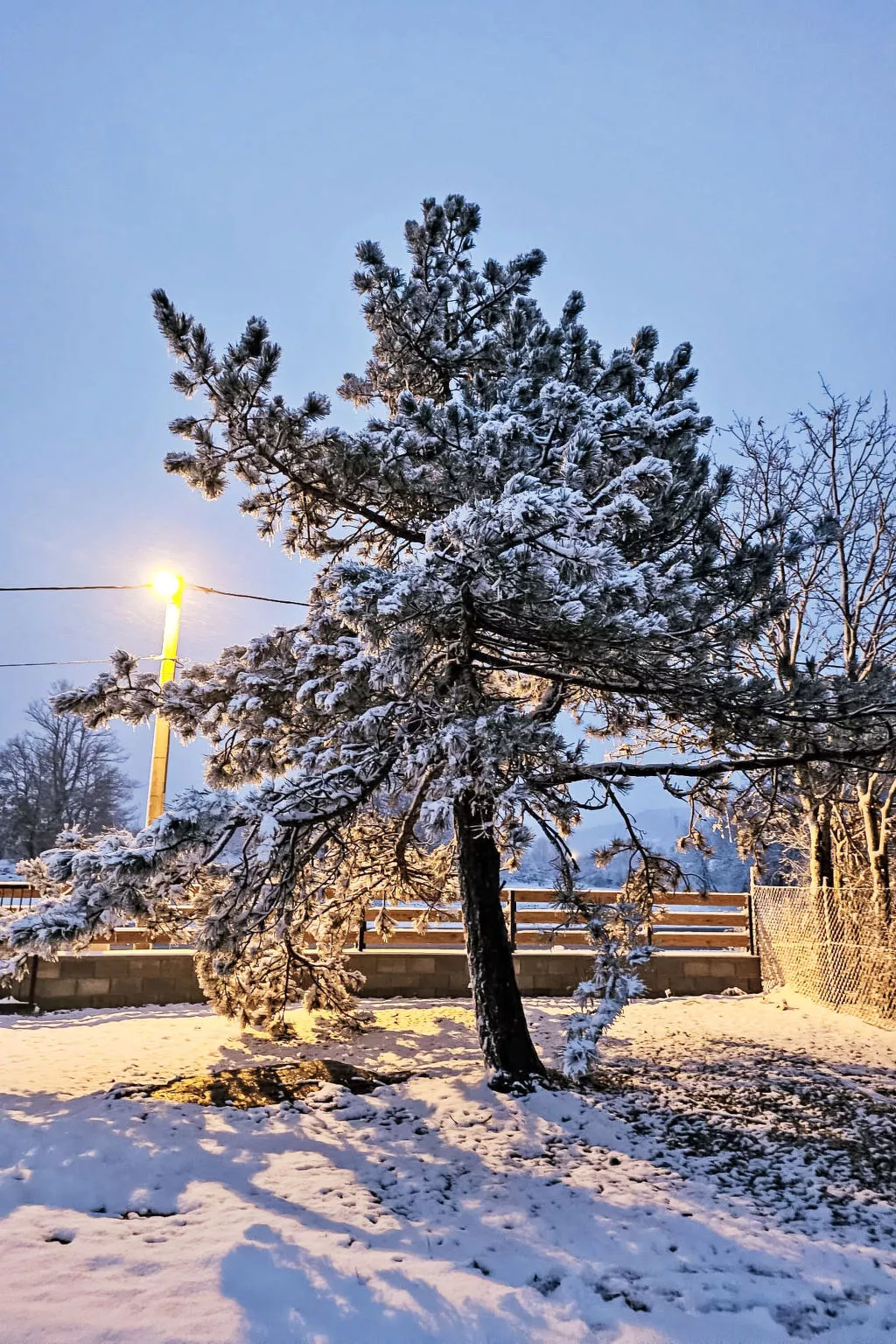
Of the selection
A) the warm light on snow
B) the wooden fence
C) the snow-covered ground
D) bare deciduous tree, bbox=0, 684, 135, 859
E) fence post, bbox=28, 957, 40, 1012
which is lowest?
the snow-covered ground

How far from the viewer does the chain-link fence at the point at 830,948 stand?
29.5 feet

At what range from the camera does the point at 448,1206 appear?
4402 millimetres

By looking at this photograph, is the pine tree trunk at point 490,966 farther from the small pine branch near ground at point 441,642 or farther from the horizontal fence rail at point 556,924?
the horizontal fence rail at point 556,924

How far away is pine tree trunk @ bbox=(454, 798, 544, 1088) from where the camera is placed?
6465mm

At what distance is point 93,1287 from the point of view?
10.5 feet

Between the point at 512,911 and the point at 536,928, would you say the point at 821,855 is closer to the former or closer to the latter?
the point at 536,928

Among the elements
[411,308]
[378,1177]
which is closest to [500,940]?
[378,1177]

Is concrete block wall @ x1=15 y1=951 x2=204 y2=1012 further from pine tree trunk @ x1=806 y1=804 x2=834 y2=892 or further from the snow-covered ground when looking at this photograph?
pine tree trunk @ x1=806 y1=804 x2=834 y2=892

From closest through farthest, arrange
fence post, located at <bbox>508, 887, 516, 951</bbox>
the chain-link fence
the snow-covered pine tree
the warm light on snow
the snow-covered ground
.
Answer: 1. the snow-covered ground
2. the snow-covered pine tree
3. the chain-link fence
4. fence post, located at <bbox>508, 887, 516, 951</bbox>
5. the warm light on snow

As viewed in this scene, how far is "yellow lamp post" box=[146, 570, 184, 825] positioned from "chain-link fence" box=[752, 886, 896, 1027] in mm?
9021

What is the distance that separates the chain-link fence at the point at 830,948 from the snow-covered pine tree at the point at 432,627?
170 inches

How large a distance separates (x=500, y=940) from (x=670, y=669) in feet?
9.60

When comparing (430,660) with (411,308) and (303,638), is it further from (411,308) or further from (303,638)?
(411,308)

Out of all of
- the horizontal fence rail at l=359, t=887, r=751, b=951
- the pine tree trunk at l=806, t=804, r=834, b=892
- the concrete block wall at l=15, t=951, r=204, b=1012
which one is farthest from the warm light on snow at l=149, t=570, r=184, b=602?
the pine tree trunk at l=806, t=804, r=834, b=892
